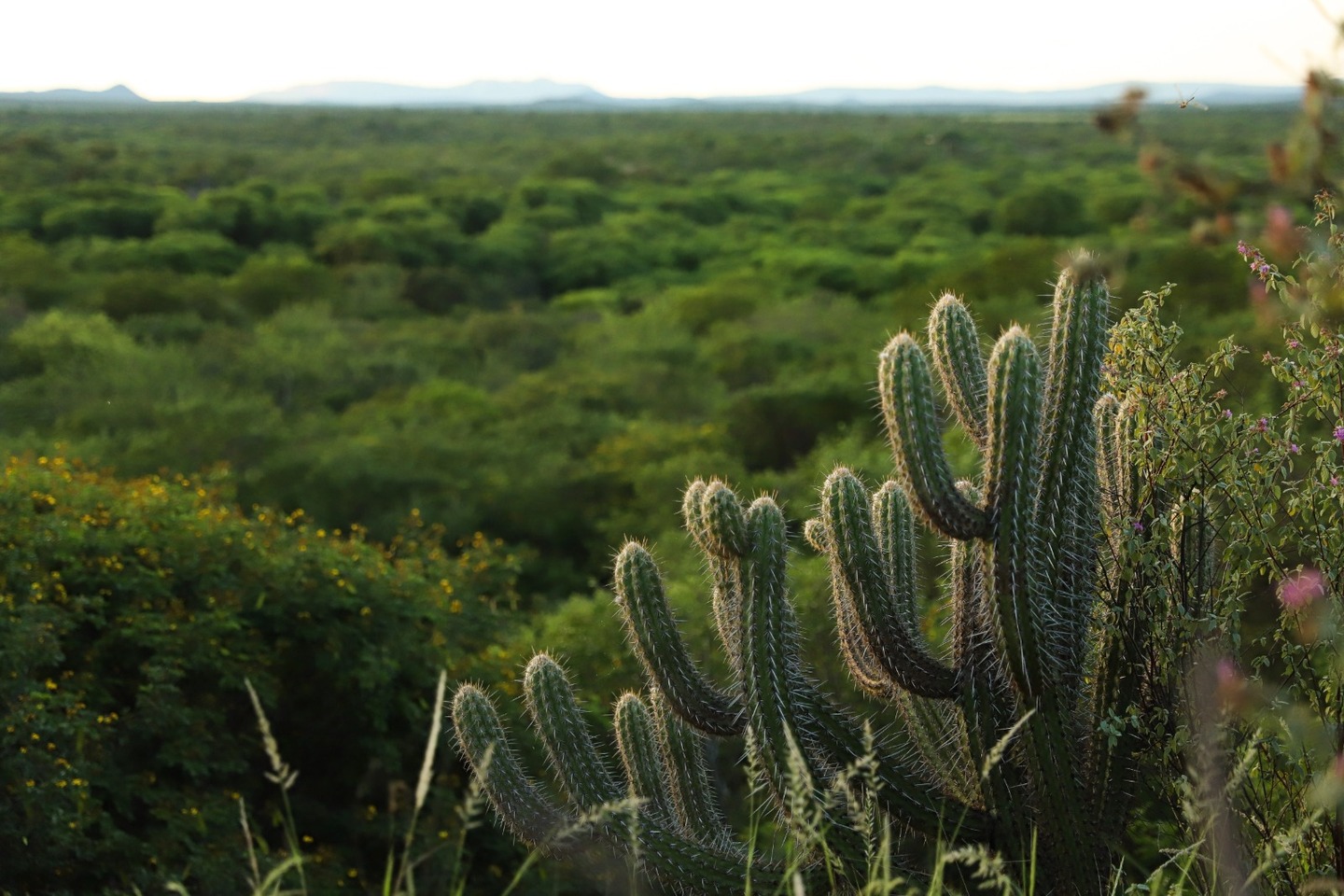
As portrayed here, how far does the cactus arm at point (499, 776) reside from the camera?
15.8ft

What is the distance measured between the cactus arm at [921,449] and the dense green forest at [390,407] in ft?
3.21

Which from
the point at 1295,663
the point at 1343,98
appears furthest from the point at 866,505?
the point at 1343,98

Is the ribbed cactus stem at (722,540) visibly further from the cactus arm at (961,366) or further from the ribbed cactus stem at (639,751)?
the cactus arm at (961,366)

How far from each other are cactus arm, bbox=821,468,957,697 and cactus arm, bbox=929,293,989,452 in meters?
0.49

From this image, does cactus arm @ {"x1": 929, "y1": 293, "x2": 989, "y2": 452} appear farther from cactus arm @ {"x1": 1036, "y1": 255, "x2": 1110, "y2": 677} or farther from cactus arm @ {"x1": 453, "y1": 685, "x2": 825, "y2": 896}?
cactus arm @ {"x1": 453, "y1": 685, "x2": 825, "y2": 896}

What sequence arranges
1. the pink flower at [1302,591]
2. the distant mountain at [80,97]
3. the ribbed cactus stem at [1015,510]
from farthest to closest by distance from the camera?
Result: the distant mountain at [80,97]
the ribbed cactus stem at [1015,510]
the pink flower at [1302,591]

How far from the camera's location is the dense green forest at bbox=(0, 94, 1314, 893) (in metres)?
8.31

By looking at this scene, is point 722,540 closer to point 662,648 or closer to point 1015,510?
point 662,648

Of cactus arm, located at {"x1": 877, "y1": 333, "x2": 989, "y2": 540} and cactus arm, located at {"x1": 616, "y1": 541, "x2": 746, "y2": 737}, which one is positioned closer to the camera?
cactus arm, located at {"x1": 877, "y1": 333, "x2": 989, "y2": 540}

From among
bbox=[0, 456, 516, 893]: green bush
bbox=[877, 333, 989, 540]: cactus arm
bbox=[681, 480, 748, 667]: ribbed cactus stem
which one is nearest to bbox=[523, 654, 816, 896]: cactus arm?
bbox=[681, 480, 748, 667]: ribbed cactus stem

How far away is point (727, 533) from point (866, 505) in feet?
1.51

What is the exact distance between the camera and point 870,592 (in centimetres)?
449

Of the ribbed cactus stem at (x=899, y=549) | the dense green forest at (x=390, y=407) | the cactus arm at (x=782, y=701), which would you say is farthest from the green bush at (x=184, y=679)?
the ribbed cactus stem at (x=899, y=549)

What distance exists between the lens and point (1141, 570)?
13.9ft
